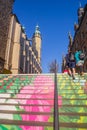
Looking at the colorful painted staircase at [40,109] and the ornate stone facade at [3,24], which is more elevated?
the ornate stone facade at [3,24]

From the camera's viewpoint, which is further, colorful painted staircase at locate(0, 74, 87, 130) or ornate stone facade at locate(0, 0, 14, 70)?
ornate stone facade at locate(0, 0, 14, 70)

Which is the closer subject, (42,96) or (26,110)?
(26,110)

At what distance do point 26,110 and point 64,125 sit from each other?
1496 millimetres

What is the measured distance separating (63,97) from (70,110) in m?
1.15

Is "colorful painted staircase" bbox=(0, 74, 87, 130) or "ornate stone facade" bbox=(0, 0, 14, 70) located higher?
"ornate stone facade" bbox=(0, 0, 14, 70)

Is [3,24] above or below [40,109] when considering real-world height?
above

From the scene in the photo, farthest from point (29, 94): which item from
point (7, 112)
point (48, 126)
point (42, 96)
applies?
point (48, 126)

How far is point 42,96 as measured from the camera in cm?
651

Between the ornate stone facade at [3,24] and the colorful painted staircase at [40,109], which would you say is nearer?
the colorful painted staircase at [40,109]

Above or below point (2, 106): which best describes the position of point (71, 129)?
below

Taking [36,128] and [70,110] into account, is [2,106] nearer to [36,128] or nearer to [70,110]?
[36,128]

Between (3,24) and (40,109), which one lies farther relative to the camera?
(3,24)

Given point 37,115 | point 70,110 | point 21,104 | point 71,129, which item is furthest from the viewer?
point 21,104

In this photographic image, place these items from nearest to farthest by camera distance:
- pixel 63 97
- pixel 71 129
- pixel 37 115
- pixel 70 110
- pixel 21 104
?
pixel 71 129 < pixel 37 115 < pixel 70 110 < pixel 21 104 < pixel 63 97
